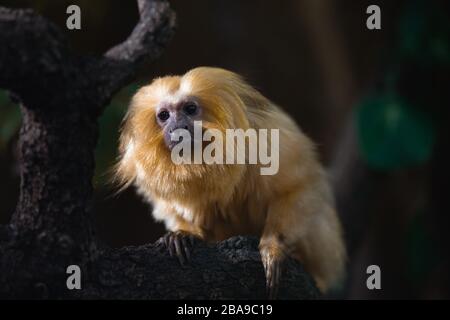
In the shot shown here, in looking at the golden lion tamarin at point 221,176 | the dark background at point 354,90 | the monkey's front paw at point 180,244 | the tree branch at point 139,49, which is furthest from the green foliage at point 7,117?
the tree branch at point 139,49

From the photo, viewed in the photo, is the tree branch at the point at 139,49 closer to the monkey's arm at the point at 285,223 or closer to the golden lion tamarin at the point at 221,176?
the golden lion tamarin at the point at 221,176

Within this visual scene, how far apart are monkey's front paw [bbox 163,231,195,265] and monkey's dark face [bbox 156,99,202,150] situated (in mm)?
338

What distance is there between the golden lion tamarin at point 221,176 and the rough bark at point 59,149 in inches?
16.6

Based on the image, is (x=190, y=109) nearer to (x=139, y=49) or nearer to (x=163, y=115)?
(x=163, y=115)

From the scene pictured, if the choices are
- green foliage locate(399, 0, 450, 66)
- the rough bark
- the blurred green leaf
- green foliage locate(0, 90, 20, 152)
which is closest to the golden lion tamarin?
the rough bark

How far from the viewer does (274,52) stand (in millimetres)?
5418

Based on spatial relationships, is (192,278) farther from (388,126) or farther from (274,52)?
(274,52)

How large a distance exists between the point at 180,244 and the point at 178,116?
1.61ft

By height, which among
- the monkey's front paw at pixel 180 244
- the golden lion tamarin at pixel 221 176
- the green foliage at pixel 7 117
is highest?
the green foliage at pixel 7 117

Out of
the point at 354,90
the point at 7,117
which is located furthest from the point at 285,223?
the point at 354,90

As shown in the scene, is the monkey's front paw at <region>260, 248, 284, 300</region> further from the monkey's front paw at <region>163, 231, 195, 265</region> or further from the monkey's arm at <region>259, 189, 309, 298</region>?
the monkey's front paw at <region>163, 231, 195, 265</region>

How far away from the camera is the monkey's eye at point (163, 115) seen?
2699 mm
